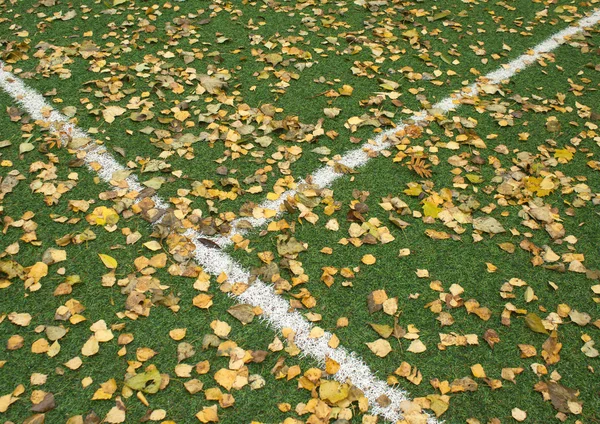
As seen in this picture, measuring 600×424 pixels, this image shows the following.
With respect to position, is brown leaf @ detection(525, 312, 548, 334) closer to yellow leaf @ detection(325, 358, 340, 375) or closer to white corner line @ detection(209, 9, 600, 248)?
yellow leaf @ detection(325, 358, 340, 375)

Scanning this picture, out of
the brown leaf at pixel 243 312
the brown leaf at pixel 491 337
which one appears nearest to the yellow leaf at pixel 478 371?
the brown leaf at pixel 491 337

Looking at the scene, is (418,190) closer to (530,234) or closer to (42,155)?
(530,234)

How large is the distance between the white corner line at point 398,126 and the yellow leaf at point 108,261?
576 millimetres

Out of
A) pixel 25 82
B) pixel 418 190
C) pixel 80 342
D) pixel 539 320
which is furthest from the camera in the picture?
pixel 25 82

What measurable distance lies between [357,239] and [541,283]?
1090mm

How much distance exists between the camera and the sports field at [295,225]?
2.41 metres

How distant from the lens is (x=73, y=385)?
236 centimetres

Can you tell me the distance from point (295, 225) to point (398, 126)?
1378 mm

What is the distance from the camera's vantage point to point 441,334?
2621 millimetres

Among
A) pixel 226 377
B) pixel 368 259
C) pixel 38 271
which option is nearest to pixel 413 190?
pixel 368 259

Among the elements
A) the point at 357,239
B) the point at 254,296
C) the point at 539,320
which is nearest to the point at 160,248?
the point at 254,296

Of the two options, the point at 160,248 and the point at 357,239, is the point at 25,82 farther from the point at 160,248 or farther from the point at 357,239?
the point at 357,239

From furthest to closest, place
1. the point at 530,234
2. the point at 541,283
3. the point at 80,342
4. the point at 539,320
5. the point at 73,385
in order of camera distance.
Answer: the point at 530,234, the point at 541,283, the point at 539,320, the point at 80,342, the point at 73,385

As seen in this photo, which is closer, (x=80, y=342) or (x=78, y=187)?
(x=80, y=342)
